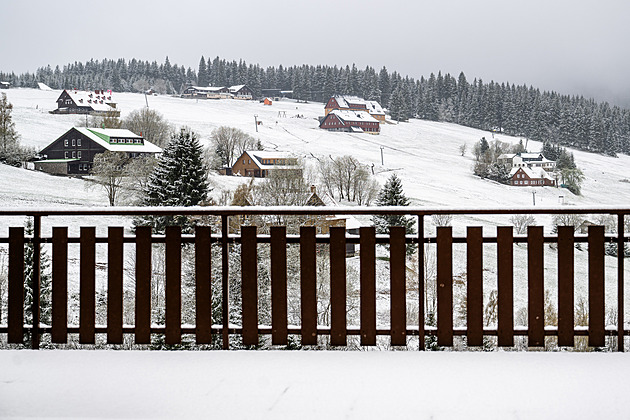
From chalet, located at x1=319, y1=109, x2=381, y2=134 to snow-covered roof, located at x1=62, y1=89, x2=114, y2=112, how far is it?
26.6 m

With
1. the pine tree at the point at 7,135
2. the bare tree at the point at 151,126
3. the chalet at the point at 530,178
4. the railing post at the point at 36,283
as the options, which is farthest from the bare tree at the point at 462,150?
the railing post at the point at 36,283

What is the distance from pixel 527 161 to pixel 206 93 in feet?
180

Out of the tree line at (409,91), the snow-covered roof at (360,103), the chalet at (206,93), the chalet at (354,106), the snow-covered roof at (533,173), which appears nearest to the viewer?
the snow-covered roof at (533,173)

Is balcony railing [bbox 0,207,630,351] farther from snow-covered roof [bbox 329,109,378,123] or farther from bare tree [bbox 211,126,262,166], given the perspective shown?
snow-covered roof [bbox 329,109,378,123]

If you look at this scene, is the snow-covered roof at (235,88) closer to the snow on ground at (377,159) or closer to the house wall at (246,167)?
the snow on ground at (377,159)

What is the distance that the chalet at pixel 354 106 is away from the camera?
91812mm

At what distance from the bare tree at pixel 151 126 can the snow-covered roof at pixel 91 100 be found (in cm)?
717

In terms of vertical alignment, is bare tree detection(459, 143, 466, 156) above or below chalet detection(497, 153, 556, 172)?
above

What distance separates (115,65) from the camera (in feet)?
355

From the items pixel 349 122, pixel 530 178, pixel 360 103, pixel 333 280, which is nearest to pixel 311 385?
pixel 333 280

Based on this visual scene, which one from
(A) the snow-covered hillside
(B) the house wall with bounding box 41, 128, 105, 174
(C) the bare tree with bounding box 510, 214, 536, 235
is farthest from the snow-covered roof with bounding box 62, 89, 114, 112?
(C) the bare tree with bounding box 510, 214, 536, 235

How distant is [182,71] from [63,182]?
76.1 metres

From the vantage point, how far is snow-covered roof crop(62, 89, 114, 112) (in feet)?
234
